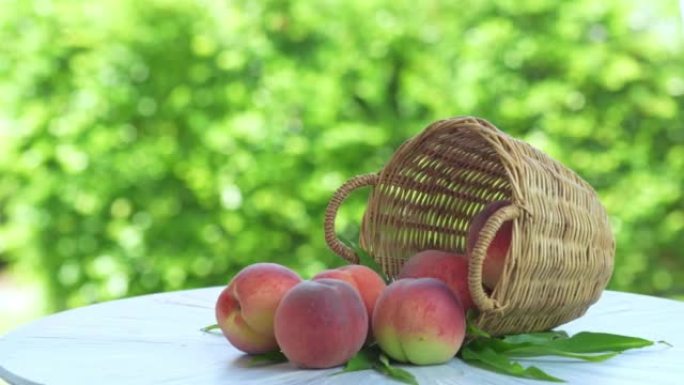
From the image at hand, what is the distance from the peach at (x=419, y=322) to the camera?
3.89ft

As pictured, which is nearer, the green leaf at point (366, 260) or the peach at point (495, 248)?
the peach at point (495, 248)

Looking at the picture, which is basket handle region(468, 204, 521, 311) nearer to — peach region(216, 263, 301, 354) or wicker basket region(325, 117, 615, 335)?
wicker basket region(325, 117, 615, 335)

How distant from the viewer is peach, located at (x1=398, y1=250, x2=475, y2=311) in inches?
51.4

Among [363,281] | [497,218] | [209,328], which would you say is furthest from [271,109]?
[497,218]

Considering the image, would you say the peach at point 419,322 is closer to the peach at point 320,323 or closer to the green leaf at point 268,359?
the peach at point 320,323

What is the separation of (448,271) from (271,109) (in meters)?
1.71

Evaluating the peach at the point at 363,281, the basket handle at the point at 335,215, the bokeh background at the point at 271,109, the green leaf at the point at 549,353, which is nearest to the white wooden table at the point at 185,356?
the green leaf at the point at 549,353

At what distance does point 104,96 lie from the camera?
302 cm

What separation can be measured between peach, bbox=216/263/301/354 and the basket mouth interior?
294mm

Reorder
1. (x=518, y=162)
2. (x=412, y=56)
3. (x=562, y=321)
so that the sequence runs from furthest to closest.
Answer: (x=412, y=56), (x=562, y=321), (x=518, y=162)

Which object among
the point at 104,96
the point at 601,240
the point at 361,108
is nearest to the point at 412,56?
the point at 361,108

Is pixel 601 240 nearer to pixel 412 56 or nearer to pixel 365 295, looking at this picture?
pixel 365 295

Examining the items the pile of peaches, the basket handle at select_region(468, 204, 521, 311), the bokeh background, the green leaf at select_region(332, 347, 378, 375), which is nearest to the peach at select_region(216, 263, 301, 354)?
the pile of peaches

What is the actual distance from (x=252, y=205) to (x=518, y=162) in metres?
1.81
